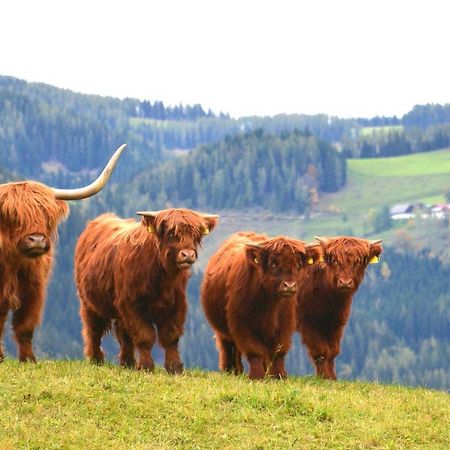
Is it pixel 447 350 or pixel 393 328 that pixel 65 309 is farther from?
pixel 393 328

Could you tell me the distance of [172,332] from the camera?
13.6 metres

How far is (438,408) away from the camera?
39.2ft

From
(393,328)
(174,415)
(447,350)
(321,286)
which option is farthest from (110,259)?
(393,328)

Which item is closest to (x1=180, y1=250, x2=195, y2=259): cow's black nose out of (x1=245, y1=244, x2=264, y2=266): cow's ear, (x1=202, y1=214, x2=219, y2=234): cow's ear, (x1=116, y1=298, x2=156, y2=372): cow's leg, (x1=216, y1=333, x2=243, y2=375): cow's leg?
(x1=202, y1=214, x2=219, y2=234): cow's ear

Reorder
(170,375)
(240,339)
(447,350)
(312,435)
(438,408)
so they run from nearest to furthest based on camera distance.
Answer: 1. (312,435)
2. (438,408)
3. (170,375)
4. (240,339)
5. (447,350)

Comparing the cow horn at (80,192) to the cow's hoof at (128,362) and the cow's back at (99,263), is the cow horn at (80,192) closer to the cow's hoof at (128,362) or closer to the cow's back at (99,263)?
the cow's back at (99,263)

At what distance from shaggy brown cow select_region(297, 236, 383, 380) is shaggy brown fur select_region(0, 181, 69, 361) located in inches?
148

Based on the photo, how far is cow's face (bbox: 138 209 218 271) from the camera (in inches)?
516

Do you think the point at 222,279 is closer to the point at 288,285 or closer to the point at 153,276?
the point at 288,285

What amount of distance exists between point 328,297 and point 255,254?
1.77m

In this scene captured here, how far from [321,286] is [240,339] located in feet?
6.14

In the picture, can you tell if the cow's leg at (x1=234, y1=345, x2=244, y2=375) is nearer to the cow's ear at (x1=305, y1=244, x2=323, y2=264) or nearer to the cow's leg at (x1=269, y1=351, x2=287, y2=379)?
the cow's leg at (x1=269, y1=351, x2=287, y2=379)

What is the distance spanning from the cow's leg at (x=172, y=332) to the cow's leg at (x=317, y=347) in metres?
2.44

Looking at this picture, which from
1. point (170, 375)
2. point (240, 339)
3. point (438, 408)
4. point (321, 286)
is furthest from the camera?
point (321, 286)
